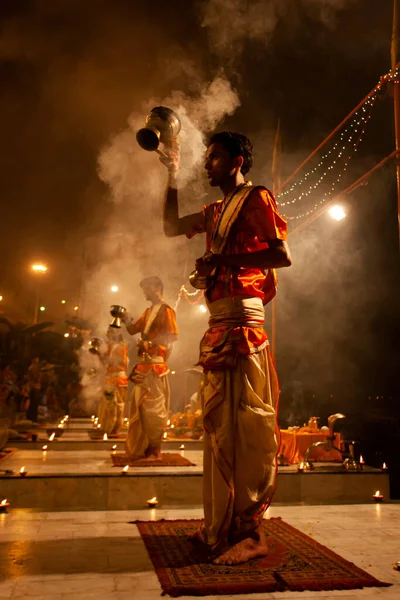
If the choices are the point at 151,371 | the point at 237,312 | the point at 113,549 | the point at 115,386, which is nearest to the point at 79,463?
the point at 151,371

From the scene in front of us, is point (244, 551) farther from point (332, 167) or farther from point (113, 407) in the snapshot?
point (113, 407)

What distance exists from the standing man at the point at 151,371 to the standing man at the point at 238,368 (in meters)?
4.25

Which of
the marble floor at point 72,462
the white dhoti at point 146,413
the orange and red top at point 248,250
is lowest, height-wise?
the marble floor at point 72,462

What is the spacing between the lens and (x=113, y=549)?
136 inches

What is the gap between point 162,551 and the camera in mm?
3383

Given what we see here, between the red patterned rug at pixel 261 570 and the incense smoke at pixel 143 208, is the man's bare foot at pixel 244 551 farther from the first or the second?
the incense smoke at pixel 143 208

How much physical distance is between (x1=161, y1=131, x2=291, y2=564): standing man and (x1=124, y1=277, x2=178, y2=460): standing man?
4.25m

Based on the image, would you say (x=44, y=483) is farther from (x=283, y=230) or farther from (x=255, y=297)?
(x=283, y=230)

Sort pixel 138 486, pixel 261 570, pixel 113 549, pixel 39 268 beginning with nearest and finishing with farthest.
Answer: pixel 261 570
pixel 113 549
pixel 138 486
pixel 39 268

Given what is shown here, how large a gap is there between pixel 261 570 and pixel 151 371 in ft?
16.8

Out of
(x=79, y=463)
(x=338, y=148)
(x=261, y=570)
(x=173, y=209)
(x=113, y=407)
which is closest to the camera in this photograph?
(x=261, y=570)

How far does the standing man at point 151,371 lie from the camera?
786cm

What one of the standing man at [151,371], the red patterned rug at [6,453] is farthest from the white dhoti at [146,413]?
the red patterned rug at [6,453]

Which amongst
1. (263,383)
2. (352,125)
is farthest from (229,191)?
(352,125)
